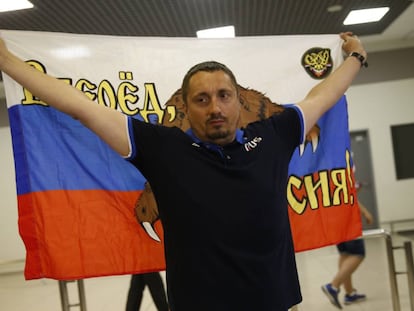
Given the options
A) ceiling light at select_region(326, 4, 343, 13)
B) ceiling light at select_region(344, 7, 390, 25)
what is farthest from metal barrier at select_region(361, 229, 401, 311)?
ceiling light at select_region(344, 7, 390, 25)

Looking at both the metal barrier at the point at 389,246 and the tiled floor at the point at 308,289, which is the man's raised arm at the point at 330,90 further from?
the tiled floor at the point at 308,289

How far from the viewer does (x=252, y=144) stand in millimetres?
1488

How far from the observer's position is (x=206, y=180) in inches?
52.9

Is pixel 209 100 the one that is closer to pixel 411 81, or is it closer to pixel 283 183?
pixel 283 183

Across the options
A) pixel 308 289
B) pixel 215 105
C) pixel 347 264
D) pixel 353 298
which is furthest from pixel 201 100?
pixel 308 289

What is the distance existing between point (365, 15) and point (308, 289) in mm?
4531

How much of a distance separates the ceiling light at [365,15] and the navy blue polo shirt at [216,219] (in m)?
5.72

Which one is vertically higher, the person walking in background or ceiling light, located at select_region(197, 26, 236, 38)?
ceiling light, located at select_region(197, 26, 236, 38)

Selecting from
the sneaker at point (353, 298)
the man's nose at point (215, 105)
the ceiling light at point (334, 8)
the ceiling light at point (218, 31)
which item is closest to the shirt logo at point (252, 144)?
the man's nose at point (215, 105)

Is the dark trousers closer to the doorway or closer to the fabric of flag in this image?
the fabric of flag

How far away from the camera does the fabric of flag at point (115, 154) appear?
6.39ft

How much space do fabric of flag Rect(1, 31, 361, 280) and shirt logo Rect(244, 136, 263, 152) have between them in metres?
0.79

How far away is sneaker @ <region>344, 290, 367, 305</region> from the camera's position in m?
4.09

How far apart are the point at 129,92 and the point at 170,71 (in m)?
0.27
